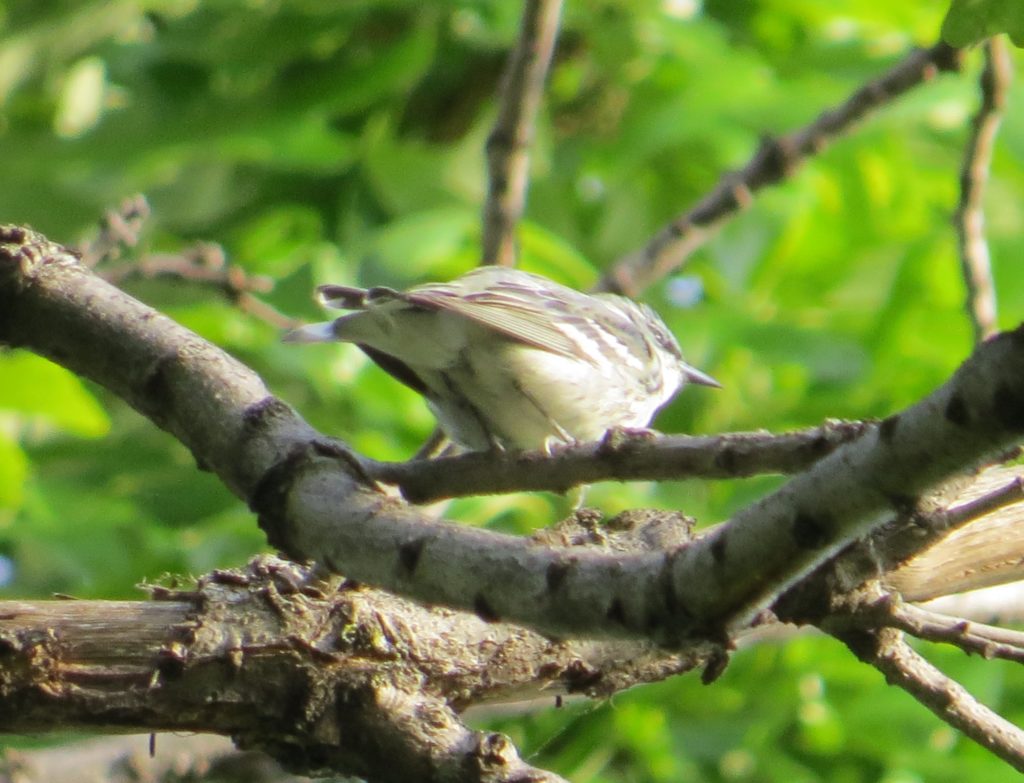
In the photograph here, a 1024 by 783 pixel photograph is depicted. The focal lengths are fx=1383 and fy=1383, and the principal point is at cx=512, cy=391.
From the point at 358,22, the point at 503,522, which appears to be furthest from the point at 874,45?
the point at 503,522

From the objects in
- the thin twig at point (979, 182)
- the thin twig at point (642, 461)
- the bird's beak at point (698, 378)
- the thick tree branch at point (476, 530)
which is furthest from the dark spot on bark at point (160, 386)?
the bird's beak at point (698, 378)

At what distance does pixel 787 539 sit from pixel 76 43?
4.76 metres

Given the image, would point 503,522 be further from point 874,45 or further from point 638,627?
point 638,627

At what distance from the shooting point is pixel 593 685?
2254 mm

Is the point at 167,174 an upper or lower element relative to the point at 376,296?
upper

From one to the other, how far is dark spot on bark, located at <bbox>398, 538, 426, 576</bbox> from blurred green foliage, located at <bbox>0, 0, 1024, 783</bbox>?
2.33 metres

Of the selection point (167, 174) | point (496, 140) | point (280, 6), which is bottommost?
point (496, 140)

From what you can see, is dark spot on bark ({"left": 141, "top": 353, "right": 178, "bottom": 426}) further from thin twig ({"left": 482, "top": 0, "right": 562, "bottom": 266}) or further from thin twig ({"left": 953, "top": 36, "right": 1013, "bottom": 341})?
thin twig ({"left": 953, "top": 36, "right": 1013, "bottom": 341})

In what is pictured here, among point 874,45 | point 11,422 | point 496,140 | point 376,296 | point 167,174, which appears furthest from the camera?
point 167,174

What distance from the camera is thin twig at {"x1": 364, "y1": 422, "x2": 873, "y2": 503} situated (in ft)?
5.26

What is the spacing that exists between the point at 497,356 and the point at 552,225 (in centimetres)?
189

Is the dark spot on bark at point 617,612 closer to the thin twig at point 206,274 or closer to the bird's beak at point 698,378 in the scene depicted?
the thin twig at point 206,274

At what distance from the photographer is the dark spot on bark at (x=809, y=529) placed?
1291mm

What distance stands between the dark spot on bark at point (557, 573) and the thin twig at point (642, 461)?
0.93 feet
